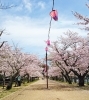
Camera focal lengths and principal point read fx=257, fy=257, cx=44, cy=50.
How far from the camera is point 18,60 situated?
3716cm

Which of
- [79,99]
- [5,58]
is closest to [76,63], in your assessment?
[5,58]

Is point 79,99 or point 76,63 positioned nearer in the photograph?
point 79,99

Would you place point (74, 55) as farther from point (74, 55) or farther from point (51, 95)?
point (51, 95)

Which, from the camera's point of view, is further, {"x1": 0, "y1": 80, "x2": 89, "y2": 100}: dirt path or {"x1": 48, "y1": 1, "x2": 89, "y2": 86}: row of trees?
{"x1": 48, "y1": 1, "x2": 89, "y2": 86}: row of trees

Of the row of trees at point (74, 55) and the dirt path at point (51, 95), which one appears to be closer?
the dirt path at point (51, 95)

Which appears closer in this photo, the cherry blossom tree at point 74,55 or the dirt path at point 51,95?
the dirt path at point 51,95

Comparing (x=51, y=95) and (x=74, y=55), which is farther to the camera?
(x=74, y=55)

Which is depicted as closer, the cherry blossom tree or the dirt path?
the dirt path

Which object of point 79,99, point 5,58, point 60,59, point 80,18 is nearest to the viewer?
point 80,18

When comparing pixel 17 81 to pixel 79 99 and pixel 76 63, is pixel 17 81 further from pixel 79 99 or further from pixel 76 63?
pixel 79 99

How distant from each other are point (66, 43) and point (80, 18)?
29.7 metres

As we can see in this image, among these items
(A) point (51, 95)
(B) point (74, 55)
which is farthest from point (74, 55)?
(A) point (51, 95)

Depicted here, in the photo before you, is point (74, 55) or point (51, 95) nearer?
point (51, 95)

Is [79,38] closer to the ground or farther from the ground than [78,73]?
farther from the ground
